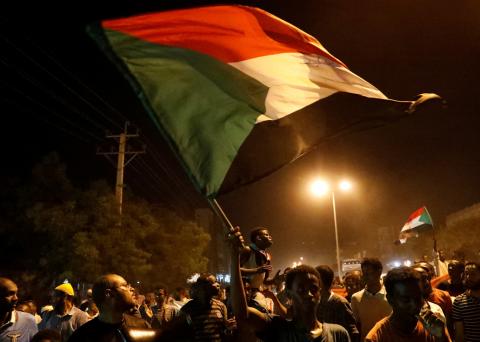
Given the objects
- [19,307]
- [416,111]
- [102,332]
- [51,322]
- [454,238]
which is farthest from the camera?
[454,238]

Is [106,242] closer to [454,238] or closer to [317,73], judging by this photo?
[317,73]

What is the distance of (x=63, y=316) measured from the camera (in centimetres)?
672

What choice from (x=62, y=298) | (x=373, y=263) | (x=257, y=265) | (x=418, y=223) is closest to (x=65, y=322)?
(x=62, y=298)

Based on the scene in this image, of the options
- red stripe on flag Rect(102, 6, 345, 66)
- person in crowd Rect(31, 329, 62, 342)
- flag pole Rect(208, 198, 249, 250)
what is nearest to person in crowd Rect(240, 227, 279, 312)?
flag pole Rect(208, 198, 249, 250)

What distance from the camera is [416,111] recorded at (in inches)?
167

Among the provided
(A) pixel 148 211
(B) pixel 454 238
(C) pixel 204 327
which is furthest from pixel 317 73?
(B) pixel 454 238

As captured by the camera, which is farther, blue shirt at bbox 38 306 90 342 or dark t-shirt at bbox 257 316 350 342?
blue shirt at bbox 38 306 90 342

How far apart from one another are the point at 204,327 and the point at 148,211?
A: 23.0 meters

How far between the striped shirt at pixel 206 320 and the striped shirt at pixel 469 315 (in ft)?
8.55

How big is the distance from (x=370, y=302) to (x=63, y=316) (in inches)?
172

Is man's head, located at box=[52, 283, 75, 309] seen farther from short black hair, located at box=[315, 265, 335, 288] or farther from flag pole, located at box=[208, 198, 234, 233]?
flag pole, located at box=[208, 198, 234, 233]

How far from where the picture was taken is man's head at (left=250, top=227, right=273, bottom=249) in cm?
563

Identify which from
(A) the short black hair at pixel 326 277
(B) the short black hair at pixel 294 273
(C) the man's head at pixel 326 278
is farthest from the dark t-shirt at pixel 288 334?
(A) the short black hair at pixel 326 277

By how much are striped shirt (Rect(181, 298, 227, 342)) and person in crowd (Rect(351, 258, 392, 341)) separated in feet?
6.37
